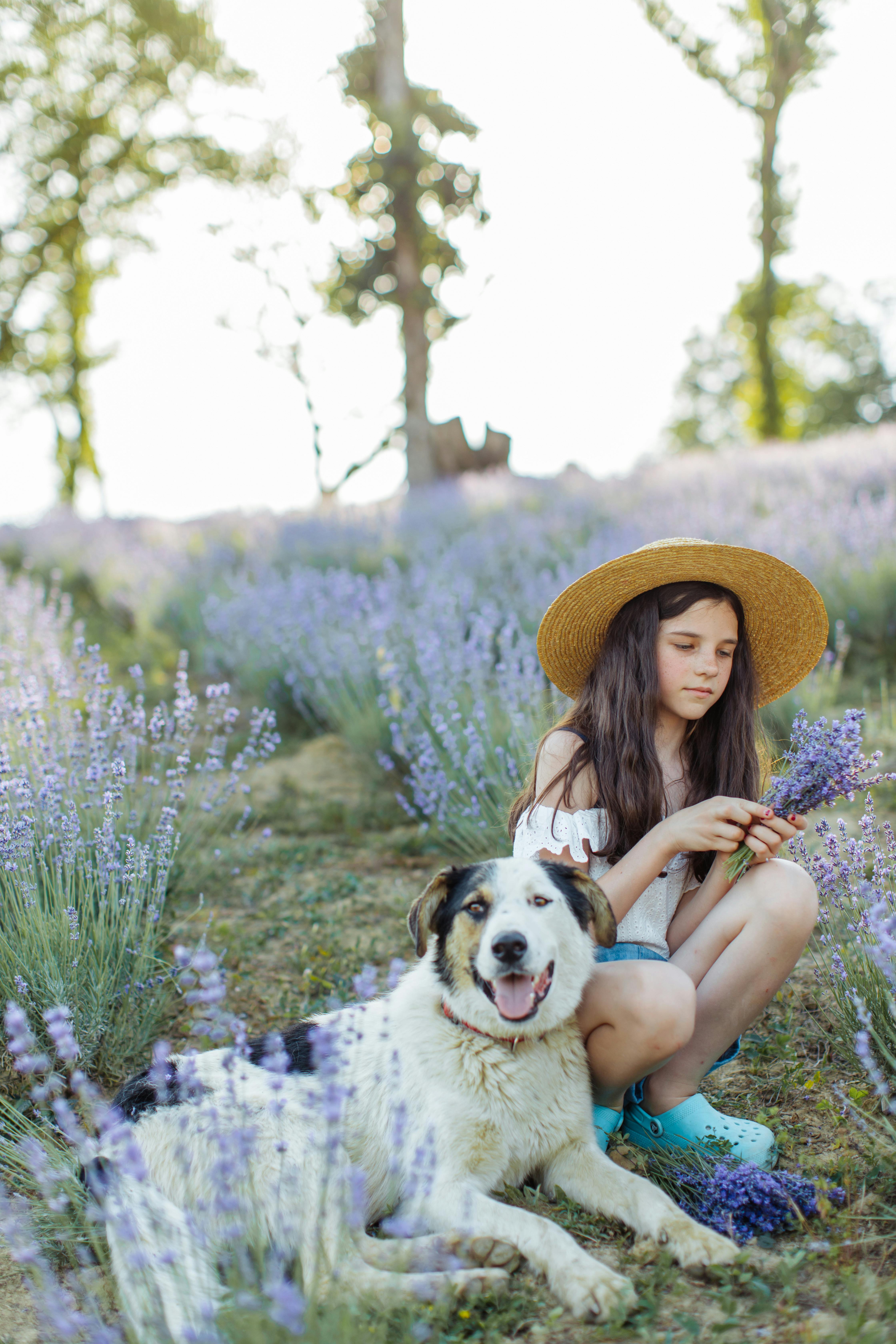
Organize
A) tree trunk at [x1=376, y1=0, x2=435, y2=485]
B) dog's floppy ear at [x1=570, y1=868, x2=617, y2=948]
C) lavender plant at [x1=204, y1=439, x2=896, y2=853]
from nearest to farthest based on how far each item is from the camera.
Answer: dog's floppy ear at [x1=570, y1=868, x2=617, y2=948]
lavender plant at [x1=204, y1=439, x2=896, y2=853]
tree trunk at [x1=376, y1=0, x2=435, y2=485]

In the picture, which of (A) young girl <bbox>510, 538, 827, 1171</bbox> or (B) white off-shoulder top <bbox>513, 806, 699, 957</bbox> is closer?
(A) young girl <bbox>510, 538, 827, 1171</bbox>

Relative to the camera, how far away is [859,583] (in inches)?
228

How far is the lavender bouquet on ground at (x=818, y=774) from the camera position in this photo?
217 cm

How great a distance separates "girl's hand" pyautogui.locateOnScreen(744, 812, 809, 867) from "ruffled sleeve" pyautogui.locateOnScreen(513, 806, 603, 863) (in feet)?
1.36

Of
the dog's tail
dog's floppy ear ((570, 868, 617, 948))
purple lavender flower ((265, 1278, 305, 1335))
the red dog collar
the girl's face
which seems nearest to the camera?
purple lavender flower ((265, 1278, 305, 1335))

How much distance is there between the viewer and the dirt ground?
166cm

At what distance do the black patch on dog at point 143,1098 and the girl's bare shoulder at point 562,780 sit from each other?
3.77 feet

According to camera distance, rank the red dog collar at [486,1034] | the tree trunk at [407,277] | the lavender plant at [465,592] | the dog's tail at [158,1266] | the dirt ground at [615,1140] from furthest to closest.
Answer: the tree trunk at [407,277]
the lavender plant at [465,592]
the red dog collar at [486,1034]
the dirt ground at [615,1140]
the dog's tail at [158,1266]

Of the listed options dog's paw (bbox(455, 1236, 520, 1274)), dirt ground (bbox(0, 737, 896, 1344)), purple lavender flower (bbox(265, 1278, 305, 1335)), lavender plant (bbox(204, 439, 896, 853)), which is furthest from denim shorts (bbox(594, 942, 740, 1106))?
purple lavender flower (bbox(265, 1278, 305, 1335))

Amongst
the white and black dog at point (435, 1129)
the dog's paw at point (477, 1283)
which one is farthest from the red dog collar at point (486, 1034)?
the dog's paw at point (477, 1283)

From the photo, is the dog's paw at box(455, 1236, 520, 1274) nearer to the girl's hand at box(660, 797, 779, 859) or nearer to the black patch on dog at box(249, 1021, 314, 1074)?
the black patch on dog at box(249, 1021, 314, 1074)

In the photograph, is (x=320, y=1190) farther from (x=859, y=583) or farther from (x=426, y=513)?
(x=426, y=513)

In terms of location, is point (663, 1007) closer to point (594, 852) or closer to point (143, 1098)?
point (594, 852)

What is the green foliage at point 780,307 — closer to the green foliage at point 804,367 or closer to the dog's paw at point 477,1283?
the green foliage at point 804,367
